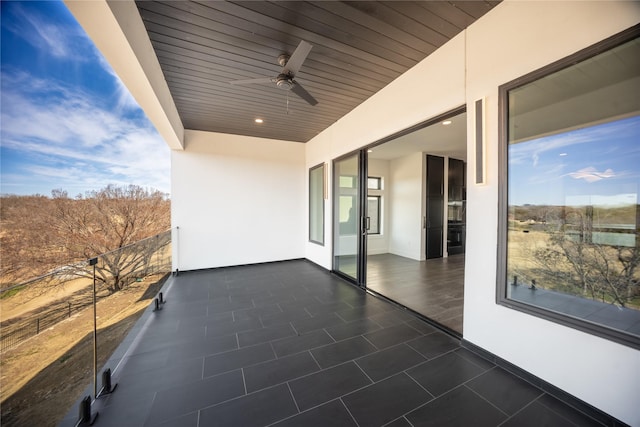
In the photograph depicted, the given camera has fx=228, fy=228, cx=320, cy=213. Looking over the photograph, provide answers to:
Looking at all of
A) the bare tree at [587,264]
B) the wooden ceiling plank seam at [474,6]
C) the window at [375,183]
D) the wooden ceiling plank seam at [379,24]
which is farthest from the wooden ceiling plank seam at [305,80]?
the window at [375,183]

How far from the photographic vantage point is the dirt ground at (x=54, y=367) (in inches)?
43.1

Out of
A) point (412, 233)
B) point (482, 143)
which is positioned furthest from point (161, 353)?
point (412, 233)

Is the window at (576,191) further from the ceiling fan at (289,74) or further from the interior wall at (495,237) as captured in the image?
the ceiling fan at (289,74)

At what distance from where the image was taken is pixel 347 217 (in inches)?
175

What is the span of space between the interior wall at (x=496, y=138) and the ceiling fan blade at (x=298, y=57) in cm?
140

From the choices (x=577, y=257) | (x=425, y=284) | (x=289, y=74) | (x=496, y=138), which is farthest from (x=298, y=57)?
(x=425, y=284)

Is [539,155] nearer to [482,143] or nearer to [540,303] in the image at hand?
[482,143]

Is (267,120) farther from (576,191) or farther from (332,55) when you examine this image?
(576,191)

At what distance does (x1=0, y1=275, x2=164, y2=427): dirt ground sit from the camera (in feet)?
3.59

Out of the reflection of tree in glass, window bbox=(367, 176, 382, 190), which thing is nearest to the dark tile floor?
the reflection of tree in glass

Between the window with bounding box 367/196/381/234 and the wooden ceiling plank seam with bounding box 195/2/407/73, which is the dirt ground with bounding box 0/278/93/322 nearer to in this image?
the wooden ceiling plank seam with bounding box 195/2/407/73

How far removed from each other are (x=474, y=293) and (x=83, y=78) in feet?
23.0

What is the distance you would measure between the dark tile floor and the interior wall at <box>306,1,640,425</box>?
22cm

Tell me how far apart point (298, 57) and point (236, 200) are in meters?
3.72
